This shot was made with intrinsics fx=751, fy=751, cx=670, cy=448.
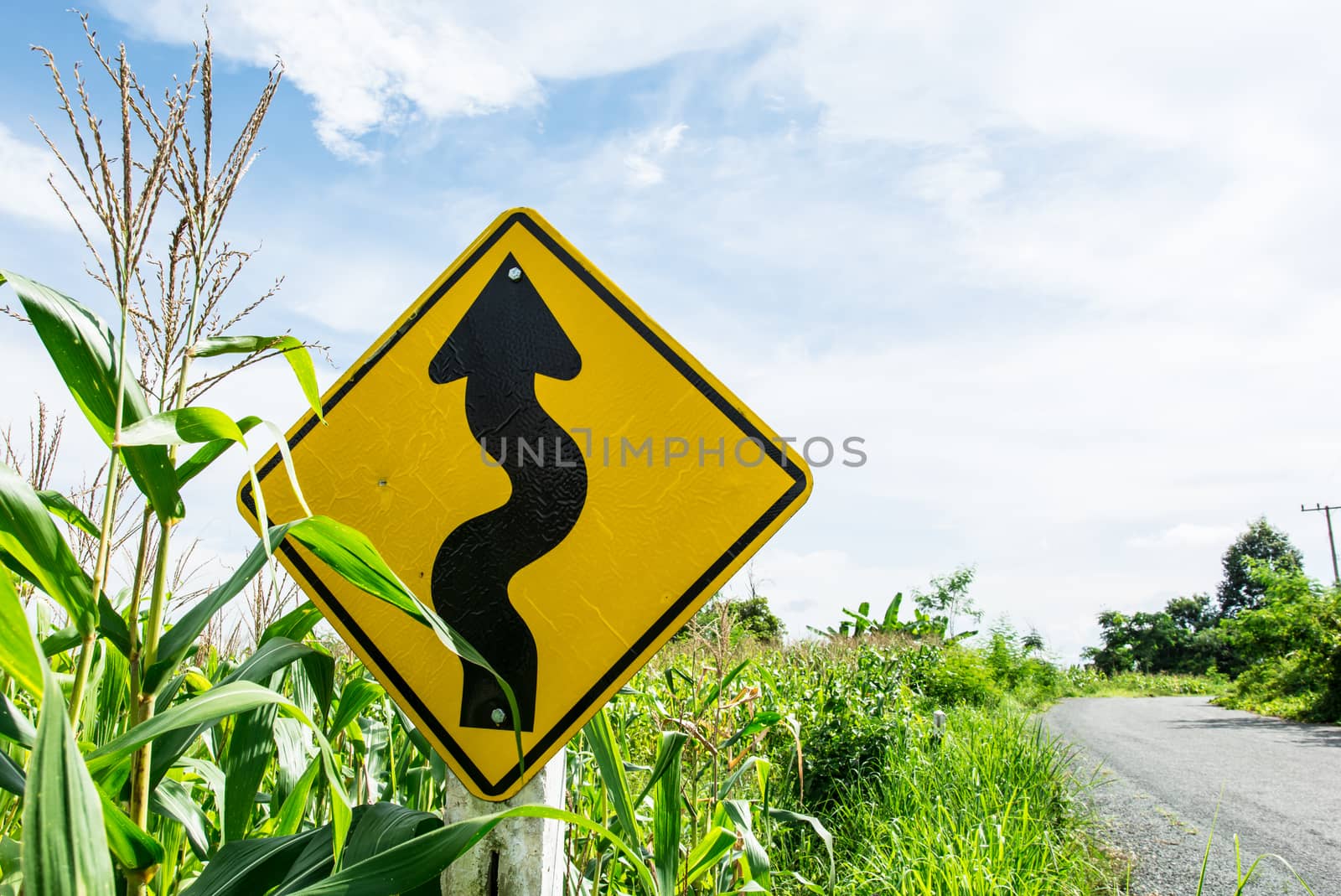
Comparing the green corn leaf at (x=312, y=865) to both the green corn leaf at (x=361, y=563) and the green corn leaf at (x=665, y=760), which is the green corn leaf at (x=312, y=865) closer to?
the green corn leaf at (x=361, y=563)

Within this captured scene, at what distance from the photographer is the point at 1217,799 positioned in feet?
20.9

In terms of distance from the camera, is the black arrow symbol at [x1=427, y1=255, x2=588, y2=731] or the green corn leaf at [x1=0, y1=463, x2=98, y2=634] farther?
the black arrow symbol at [x1=427, y1=255, x2=588, y2=731]

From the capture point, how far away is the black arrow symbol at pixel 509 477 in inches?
53.2

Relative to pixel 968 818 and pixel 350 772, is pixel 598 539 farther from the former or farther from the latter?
pixel 968 818

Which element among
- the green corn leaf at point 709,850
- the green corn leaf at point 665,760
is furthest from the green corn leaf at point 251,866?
the green corn leaf at point 709,850

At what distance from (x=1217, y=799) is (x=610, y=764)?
7.20m

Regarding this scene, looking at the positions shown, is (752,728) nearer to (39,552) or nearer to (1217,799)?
(39,552)

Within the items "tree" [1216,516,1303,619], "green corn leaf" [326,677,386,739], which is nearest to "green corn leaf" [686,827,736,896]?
"green corn leaf" [326,677,386,739]

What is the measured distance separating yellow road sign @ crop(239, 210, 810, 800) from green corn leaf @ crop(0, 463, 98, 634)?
0.44 meters

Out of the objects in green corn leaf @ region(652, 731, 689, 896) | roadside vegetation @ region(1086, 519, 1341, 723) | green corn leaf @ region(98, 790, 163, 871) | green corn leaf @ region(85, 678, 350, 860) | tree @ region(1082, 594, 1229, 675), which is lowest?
tree @ region(1082, 594, 1229, 675)

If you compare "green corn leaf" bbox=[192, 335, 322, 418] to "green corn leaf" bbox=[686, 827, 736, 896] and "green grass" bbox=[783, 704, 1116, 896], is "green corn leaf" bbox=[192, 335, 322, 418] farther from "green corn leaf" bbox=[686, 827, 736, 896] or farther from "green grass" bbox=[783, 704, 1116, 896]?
"green grass" bbox=[783, 704, 1116, 896]

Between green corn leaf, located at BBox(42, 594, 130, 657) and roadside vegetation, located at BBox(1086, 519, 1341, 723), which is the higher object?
green corn leaf, located at BBox(42, 594, 130, 657)

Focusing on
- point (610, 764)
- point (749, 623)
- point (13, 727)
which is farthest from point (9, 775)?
point (749, 623)

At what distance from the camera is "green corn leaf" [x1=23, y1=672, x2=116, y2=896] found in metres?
0.63
